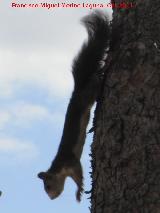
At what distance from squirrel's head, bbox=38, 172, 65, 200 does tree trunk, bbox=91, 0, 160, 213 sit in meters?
2.56

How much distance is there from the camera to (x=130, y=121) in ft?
8.55

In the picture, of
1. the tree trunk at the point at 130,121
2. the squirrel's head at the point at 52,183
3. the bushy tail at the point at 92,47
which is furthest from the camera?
the squirrel's head at the point at 52,183

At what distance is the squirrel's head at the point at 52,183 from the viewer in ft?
17.5

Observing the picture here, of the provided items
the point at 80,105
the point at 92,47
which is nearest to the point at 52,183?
the point at 80,105

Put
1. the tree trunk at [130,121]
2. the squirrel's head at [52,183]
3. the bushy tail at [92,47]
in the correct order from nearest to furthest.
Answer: the tree trunk at [130,121], the bushy tail at [92,47], the squirrel's head at [52,183]

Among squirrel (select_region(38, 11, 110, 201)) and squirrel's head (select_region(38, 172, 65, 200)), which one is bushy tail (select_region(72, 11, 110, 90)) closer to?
squirrel (select_region(38, 11, 110, 201))

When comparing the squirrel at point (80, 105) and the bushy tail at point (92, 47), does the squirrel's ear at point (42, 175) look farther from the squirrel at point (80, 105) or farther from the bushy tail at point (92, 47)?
the bushy tail at point (92, 47)

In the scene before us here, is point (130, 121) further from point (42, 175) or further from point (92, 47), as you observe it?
point (42, 175)

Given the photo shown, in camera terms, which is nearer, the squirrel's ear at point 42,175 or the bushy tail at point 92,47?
the bushy tail at point 92,47

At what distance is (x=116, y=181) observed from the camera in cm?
258

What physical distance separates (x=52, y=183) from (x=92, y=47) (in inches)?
90.0

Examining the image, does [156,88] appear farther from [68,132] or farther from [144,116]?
[68,132]

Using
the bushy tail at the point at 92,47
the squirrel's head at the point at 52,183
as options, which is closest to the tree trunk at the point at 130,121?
the bushy tail at the point at 92,47

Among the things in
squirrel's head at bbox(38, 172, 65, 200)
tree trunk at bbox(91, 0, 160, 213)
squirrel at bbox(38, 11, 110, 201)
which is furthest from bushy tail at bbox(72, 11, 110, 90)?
squirrel's head at bbox(38, 172, 65, 200)
